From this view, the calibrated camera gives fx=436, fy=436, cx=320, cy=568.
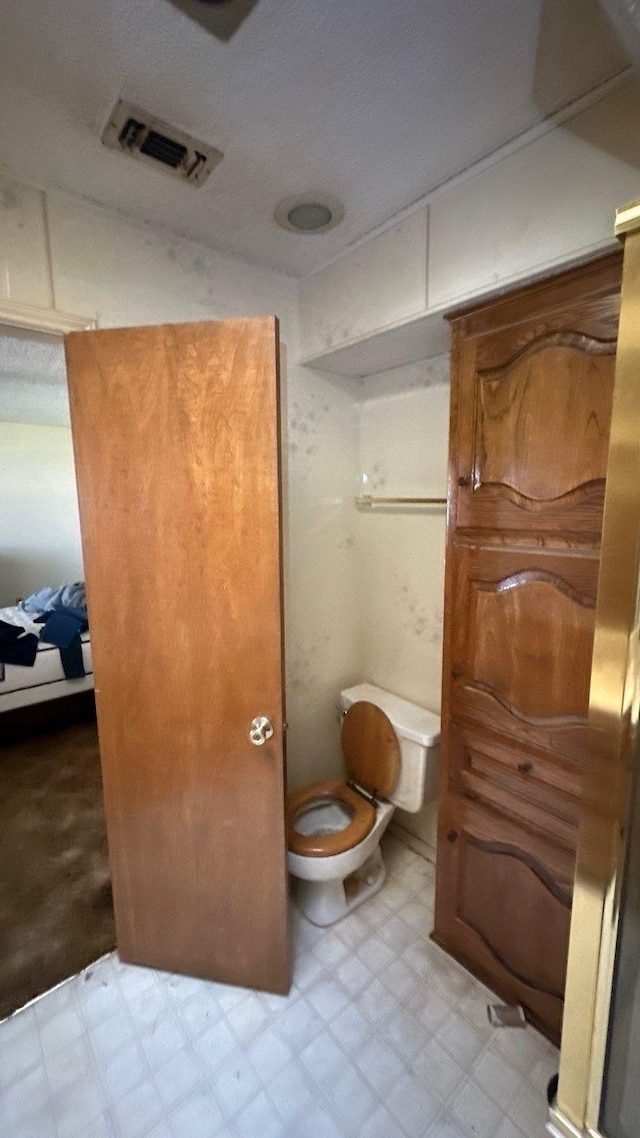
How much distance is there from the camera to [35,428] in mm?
4340

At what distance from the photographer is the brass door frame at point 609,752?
22.9 inches

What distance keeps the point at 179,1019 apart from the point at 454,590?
5.28 ft

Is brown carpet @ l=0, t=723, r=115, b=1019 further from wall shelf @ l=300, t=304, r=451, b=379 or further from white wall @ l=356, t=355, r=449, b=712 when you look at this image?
wall shelf @ l=300, t=304, r=451, b=379

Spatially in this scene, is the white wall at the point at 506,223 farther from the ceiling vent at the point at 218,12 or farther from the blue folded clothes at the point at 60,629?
the blue folded clothes at the point at 60,629

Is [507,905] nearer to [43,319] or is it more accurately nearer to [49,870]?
[49,870]

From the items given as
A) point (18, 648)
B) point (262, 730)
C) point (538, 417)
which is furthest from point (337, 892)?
point (18, 648)

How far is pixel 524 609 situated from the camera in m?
1.22

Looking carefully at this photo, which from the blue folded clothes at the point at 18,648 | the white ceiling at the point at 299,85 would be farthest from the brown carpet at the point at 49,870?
the white ceiling at the point at 299,85

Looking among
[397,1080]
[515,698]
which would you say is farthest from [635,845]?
[397,1080]

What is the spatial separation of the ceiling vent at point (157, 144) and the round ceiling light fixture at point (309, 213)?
0.26 meters

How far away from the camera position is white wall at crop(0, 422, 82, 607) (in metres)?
4.26

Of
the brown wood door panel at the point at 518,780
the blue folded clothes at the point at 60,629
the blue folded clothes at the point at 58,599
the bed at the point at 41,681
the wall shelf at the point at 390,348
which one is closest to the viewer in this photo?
the brown wood door panel at the point at 518,780

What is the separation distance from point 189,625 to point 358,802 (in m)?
1.14

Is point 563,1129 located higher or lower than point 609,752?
lower
